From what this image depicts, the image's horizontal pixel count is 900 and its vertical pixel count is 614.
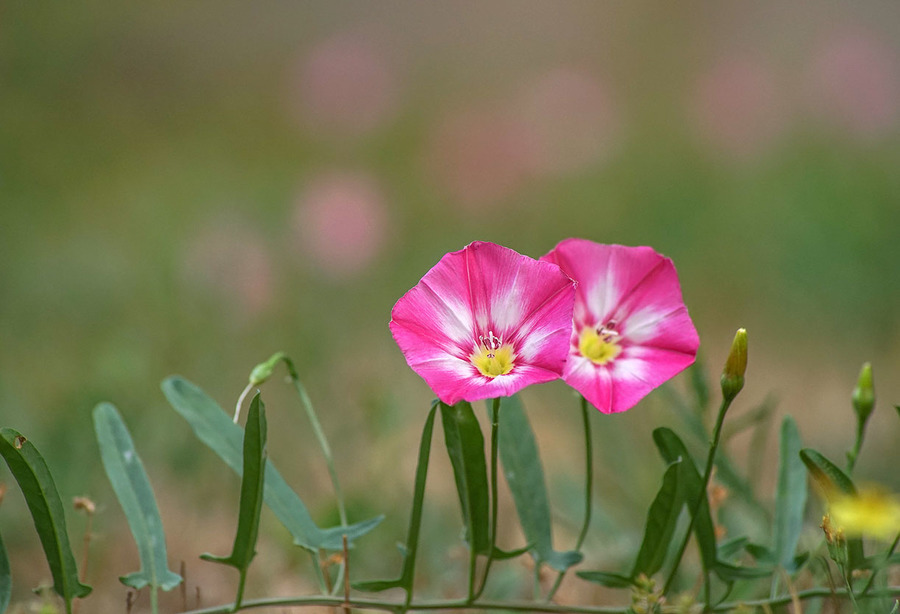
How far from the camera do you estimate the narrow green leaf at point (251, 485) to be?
2.29 ft

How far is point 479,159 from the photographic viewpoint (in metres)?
2.73

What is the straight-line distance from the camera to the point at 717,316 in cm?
225

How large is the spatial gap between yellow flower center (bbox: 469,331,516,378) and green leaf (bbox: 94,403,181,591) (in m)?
0.34

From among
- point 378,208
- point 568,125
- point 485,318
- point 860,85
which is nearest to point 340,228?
point 378,208

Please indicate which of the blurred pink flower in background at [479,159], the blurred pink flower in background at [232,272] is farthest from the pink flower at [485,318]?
the blurred pink flower in background at [479,159]

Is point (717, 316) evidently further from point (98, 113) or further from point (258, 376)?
point (98, 113)

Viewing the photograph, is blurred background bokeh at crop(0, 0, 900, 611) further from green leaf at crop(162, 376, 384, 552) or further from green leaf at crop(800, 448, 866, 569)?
green leaf at crop(800, 448, 866, 569)

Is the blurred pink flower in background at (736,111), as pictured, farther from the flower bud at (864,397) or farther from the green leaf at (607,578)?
the green leaf at (607,578)

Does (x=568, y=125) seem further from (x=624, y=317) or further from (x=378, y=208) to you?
(x=624, y=317)

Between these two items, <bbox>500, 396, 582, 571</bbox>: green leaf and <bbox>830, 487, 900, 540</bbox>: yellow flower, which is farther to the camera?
<bbox>500, 396, 582, 571</bbox>: green leaf

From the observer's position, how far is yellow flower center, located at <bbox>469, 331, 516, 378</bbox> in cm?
71

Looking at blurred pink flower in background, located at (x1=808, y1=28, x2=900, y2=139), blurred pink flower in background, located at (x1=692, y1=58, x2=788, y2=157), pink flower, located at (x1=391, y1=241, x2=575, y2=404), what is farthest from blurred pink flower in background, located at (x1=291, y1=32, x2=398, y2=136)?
pink flower, located at (x1=391, y1=241, x2=575, y2=404)

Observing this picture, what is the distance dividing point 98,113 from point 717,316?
262cm

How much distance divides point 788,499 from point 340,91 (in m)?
2.36
